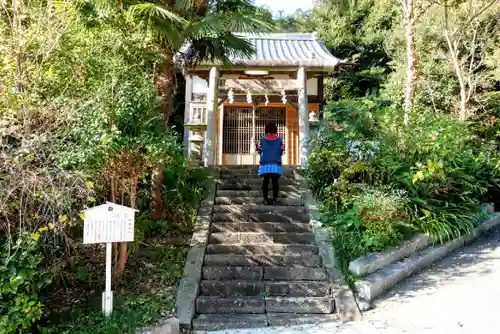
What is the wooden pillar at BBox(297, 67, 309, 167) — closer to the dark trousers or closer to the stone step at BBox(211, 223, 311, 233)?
the dark trousers

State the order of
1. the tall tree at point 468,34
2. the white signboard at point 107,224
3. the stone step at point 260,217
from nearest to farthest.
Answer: the white signboard at point 107,224, the stone step at point 260,217, the tall tree at point 468,34

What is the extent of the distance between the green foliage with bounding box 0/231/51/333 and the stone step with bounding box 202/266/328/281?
7.05 ft

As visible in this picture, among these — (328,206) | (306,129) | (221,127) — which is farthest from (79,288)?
(221,127)

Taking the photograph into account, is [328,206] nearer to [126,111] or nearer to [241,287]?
[241,287]

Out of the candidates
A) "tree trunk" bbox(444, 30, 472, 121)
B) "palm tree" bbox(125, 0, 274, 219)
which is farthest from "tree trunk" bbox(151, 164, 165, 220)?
"tree trunk" bbox(444, 30, 472, 121)

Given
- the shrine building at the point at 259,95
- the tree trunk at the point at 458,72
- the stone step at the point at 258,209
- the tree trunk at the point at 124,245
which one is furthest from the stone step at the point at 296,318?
the tree trunk at the point at 458,72

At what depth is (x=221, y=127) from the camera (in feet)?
42.3

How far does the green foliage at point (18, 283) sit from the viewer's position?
3.03 m

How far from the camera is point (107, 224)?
375cm

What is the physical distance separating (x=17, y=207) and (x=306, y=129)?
7.14 metres

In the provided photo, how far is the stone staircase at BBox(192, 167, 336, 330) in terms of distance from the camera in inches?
171

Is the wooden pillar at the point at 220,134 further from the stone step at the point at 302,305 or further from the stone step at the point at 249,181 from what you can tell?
the stone step at the point at 302,305

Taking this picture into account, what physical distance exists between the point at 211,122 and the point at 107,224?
5746mm

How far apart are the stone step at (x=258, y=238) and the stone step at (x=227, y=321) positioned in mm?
1404
